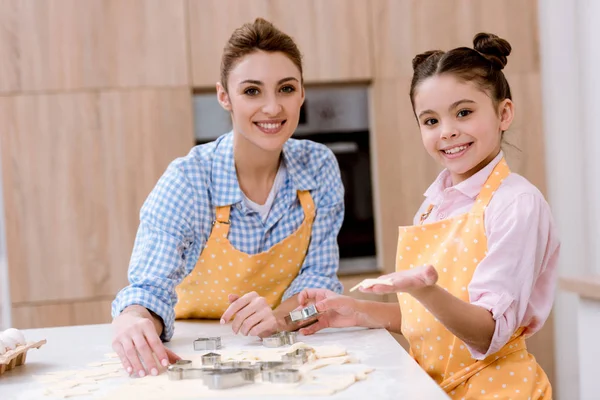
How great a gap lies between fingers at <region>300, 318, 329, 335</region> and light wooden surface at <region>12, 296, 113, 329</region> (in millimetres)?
1611

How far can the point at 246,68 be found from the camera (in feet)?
5.65

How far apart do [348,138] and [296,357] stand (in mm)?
2001

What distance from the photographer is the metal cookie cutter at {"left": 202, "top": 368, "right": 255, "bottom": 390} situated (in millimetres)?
981

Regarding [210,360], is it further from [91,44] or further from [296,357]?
[91,44]

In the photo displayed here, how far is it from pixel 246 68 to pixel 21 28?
4.79 feet

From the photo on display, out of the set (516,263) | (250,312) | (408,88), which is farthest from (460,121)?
(408,88)

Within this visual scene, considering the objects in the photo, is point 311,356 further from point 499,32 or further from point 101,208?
point 499,32

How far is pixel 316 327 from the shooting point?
56.5 inches

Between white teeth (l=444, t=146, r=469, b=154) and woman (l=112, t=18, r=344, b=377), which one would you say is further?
woman (l=112, t=18, r=344, b=377)

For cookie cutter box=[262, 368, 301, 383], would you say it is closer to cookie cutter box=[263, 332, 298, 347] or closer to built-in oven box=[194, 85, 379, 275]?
cookie cutter box=[263, 332, 298, 347]

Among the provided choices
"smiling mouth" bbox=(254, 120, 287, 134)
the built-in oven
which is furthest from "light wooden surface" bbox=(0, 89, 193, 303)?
"smiling mouth" bbox=(254, 120, 287, 134)

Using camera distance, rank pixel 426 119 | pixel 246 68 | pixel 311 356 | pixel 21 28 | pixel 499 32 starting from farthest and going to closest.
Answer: pixel 499 32
pixel 21 28
pixel 246 68
pixel 426 119
pixel 311 356

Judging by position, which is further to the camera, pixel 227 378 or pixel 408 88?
pixel 408 88

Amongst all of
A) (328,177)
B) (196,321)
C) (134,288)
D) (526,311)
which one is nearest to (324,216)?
(328,177)
